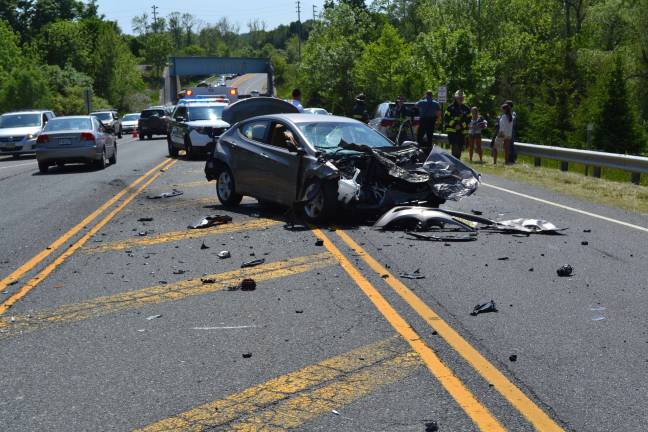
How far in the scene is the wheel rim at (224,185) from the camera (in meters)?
14.3

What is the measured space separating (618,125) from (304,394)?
37.4 metres

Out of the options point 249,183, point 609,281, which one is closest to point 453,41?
point 249,183

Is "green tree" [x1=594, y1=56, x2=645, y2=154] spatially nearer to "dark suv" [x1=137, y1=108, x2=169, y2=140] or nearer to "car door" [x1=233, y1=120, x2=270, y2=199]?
"dark suv" [x1=137, y1=108, x2=169, y2=140]

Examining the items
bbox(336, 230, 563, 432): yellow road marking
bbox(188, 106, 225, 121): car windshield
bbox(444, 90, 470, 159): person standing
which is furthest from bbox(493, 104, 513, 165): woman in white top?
bbox(336, 230, 563, 432): yellow road marking

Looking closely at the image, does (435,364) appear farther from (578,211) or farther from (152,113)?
(152,113)

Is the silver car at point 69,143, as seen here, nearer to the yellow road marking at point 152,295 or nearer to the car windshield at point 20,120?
the car windshield at point 20,120

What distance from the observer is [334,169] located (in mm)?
11648

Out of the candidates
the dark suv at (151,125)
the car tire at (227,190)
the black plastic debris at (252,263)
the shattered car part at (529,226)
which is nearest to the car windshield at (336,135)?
the car tire at (227,190)

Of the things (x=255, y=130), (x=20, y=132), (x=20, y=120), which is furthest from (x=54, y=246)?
(x=20, y=120)

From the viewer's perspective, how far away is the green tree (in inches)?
1529

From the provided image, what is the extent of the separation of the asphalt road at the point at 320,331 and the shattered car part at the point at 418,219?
32 cm

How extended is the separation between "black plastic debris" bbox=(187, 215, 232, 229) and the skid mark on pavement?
6.83 meters

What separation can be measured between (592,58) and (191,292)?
4673cm

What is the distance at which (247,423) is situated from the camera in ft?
15.0
